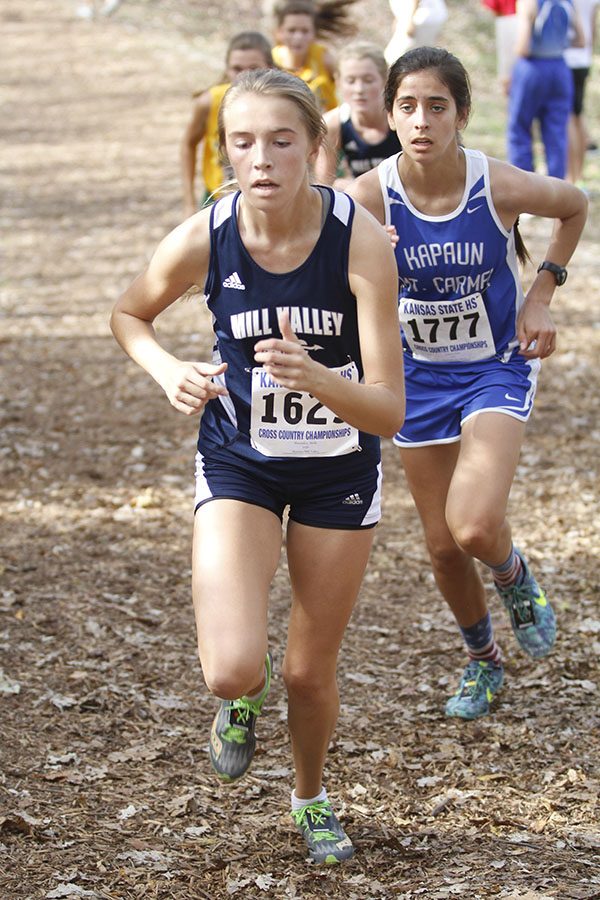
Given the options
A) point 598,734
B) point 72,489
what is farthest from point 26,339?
point 598,734

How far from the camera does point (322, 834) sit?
3871 mm

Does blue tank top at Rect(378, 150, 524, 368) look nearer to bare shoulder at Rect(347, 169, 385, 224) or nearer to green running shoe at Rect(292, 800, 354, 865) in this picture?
bare shoulder at Rect(347, 169, 385, 224)

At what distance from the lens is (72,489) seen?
718 cm

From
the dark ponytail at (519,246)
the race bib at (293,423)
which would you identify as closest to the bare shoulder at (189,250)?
the race bib at (293,423)

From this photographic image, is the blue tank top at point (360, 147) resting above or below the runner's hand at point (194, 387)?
above

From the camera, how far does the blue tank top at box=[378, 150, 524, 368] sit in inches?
169

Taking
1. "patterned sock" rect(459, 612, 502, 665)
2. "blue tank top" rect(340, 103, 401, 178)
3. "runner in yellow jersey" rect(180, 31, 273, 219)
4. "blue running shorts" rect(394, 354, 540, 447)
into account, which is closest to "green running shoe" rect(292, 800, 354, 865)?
"patterned sock" rect(459, 612, 502, 665)

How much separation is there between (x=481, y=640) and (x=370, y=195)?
1.81m

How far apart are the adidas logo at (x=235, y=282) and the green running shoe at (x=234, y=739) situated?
45.4 inches

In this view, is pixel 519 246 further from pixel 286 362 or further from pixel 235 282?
pixel 286 362

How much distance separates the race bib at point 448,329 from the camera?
440 cm

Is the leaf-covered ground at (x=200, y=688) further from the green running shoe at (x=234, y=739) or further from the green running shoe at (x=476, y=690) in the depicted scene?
the green running shoe at (x=234, y=739)

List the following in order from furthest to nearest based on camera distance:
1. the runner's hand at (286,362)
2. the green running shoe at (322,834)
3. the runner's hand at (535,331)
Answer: the runner's hand at (535,331)
the green running shoe at (322,834)
the runner's hand at (286,362)

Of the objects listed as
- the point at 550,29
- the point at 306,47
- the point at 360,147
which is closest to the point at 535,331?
the point at 360,147
